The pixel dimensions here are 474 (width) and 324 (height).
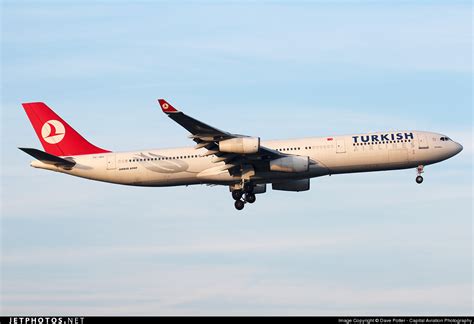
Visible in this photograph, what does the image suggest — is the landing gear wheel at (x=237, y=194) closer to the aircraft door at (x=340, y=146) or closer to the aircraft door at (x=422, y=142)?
the aircraft door at (x=340, y=146)

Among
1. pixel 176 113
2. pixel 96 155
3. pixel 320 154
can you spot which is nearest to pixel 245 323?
pixel 176 113

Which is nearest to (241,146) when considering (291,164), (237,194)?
(291,164)

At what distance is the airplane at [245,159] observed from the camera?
2746 inches

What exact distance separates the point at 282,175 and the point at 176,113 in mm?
10374

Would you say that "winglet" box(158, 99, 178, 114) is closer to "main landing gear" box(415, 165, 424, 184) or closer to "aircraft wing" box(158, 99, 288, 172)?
"aircraft wing" box(158, 99, 288, 172)

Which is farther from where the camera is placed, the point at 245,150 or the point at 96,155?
the point at 96,155

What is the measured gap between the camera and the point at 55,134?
248 ft

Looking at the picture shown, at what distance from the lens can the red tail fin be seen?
246 ft

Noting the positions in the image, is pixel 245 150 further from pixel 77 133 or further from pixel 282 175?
pixel 77 133

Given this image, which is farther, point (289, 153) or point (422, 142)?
point (422, 142)

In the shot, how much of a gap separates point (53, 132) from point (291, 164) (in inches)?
746

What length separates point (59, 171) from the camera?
73750 mm

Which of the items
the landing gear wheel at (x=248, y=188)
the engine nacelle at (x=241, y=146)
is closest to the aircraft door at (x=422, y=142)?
the engine nacelle at (x=241, y=146)

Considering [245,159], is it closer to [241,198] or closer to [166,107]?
[241,198]
